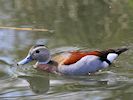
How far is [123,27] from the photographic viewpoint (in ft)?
33.3

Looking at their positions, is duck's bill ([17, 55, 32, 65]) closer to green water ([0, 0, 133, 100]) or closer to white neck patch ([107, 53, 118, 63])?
green water ([0, 0, 133, 100])

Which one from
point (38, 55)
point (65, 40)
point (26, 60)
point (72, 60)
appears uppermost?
point (65, 40)

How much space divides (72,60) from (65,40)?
4.83ft

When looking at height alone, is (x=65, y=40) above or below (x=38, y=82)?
above

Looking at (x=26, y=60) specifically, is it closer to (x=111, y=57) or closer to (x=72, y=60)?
(x=72, y=60)

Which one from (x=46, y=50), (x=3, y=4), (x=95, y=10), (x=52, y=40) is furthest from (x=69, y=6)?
(x=46, y=50)

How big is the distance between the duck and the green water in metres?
0.14

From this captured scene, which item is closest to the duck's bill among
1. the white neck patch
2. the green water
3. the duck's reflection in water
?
the green water

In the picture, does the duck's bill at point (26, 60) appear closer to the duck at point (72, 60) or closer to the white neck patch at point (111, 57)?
the duck at point (72, 60)

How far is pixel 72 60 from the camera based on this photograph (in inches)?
317

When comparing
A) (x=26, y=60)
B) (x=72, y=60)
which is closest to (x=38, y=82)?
(x=26, y=60)

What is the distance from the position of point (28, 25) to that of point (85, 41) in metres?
1.62

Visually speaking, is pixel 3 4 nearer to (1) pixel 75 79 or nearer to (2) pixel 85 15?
(2) pixel 85 15

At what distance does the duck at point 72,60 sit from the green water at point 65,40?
0.14m
